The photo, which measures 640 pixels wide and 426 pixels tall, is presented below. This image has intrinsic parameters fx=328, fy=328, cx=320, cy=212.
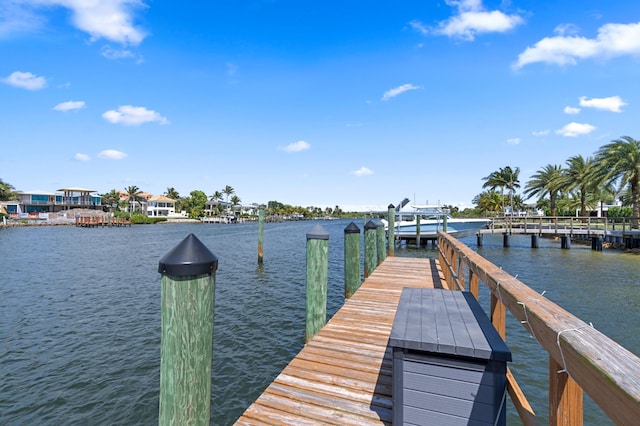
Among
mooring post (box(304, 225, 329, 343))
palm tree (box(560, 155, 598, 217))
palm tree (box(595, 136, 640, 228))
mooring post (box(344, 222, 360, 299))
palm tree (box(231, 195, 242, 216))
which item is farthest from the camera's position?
palm tree (box(231, 195, 242, 216))

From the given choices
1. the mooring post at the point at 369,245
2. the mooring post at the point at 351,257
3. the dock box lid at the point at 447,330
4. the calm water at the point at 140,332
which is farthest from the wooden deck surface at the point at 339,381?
the mooring post at the point at 369,245

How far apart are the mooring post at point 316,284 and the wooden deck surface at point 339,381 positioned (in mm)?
255

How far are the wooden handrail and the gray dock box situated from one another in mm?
271

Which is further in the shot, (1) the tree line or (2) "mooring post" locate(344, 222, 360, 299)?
(1) the tree line

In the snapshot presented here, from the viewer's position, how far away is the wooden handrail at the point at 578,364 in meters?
1.04

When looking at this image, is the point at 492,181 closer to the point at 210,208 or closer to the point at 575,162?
the point at 575,162

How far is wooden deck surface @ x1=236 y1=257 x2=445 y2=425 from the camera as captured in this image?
300cm

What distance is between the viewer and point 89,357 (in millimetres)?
7766

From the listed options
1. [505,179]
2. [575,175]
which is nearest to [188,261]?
[575,175]

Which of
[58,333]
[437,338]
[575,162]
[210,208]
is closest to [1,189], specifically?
[210,208]

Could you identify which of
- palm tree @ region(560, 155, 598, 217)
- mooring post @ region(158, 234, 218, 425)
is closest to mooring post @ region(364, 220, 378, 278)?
mooring post @ region(158, 234, 218, 425)

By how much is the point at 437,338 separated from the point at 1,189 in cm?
8953

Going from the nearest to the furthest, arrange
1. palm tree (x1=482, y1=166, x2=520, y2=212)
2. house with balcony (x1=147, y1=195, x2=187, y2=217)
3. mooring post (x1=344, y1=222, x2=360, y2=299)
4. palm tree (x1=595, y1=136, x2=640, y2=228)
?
1. mooring post (x1=344, y1=222, x2=360, y2=299)
2. palm tree (x1=595, y1=136, x2=640, y2=228)
3. palm tree (x1=482, y1=166, x2=520, y2=212)
4. house with balcony (x1=147, y1=195, x2=187, y2=217)

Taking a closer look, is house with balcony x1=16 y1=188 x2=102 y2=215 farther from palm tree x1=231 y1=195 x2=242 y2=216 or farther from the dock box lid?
the dock box lid
